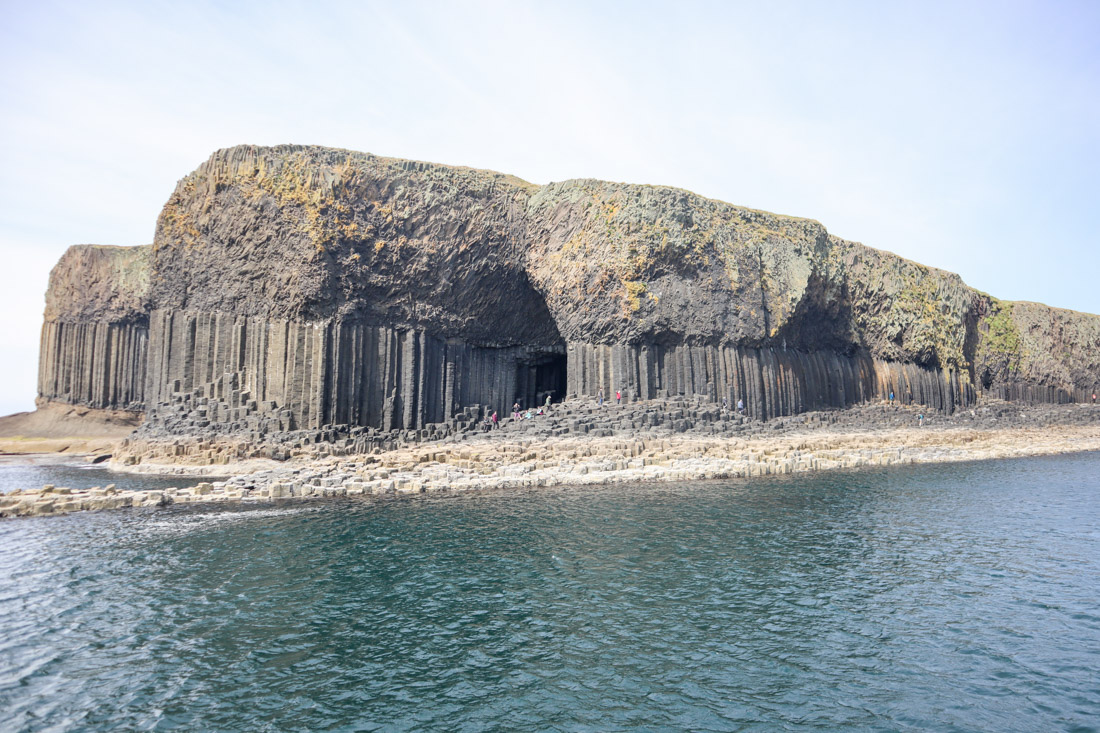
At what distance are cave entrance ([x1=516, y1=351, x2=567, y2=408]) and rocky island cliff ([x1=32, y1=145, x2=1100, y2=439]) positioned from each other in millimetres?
170

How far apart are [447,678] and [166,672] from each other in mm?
4209

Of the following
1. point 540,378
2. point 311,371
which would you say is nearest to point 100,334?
point 311,371

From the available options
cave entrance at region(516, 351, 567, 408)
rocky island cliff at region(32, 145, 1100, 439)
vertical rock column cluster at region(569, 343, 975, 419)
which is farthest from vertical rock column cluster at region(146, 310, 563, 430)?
vertical rock column cluster at region(569, 343, 975, 419)

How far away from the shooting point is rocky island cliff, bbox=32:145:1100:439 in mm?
34812

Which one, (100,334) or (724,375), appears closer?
(724,375)

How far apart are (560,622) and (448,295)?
92.4 ft

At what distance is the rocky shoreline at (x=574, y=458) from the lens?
25.5m

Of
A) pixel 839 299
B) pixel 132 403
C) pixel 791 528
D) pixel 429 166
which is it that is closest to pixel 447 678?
pixel 791 528

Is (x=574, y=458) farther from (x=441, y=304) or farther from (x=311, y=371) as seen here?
(x=311, y=371)

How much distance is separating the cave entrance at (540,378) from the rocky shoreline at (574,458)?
7246 millimetres

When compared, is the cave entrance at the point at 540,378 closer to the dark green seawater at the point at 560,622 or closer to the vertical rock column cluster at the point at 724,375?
the vertical rock column cluster at the point at 724,375

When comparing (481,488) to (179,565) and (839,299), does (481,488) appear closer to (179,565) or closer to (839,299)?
(179,565)

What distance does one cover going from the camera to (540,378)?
4522cm

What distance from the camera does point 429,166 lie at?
123ft
